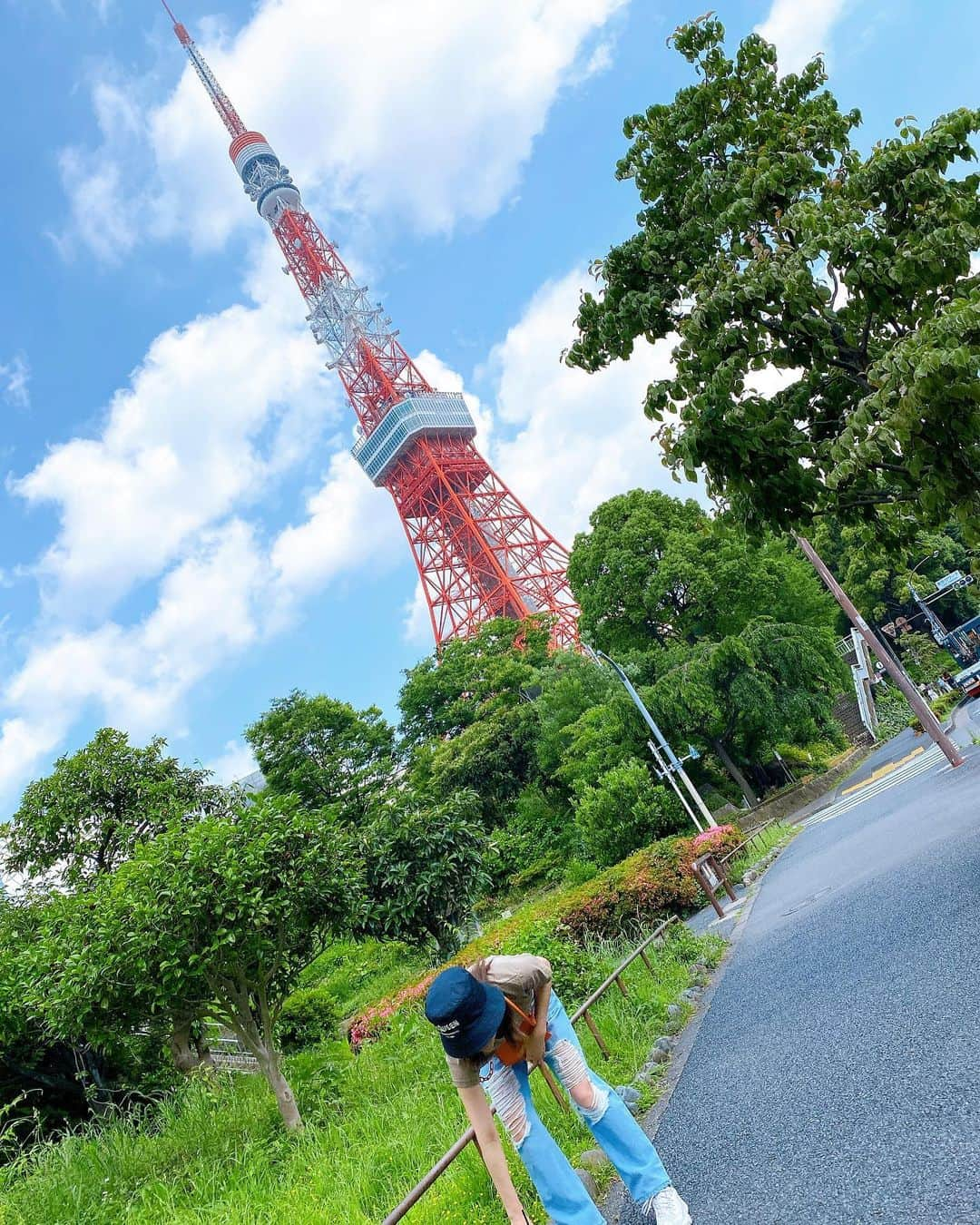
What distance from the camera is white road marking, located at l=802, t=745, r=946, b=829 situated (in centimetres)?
1354

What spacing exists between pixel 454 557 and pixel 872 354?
116ft

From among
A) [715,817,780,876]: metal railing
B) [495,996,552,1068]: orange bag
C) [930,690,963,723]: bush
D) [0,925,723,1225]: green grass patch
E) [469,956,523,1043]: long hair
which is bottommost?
[930,690,963,723]: bush

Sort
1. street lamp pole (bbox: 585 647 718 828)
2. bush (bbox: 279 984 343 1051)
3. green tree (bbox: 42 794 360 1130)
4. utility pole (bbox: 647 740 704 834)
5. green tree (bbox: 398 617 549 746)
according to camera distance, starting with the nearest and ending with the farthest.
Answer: green tree (bbox: 42 794 360 1130) → bush (bbox: 279 984 343 1051) → utility pole (bbox: 647 740 704 834) → street lamp pole (bbox: 585 647 718 828) → green tree (bbox: 398 617 549 746)

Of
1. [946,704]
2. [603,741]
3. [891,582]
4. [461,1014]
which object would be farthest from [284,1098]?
[891,582]

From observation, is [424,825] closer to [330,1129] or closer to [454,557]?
[330,1129]

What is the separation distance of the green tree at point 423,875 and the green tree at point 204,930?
19.0 feet

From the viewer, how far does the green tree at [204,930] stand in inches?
213

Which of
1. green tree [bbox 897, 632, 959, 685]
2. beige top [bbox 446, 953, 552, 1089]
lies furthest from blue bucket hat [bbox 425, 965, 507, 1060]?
green tree [bbox 897, 632, 959, 685]

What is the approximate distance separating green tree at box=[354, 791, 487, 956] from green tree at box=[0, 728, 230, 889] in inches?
125

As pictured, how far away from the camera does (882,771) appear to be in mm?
17250

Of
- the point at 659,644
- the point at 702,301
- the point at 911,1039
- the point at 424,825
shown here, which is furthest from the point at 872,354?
the point at 659,644

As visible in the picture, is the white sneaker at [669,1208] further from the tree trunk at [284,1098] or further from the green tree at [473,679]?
the green tree at [473,679]

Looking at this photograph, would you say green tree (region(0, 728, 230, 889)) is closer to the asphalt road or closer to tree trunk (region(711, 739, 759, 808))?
the asphalt road

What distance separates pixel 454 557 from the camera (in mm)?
39062
